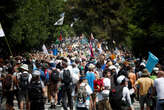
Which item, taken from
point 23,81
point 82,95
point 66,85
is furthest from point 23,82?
point 82,95

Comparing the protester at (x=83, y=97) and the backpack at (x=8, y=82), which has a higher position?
the backpack at (x=8, y=82)

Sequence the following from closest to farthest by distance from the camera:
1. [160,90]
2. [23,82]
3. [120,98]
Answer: [120,98] < [160,90] < [23,82]

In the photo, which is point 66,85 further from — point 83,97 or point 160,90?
point 160,90

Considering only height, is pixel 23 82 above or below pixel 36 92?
above

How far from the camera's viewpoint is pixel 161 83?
10.3 meters

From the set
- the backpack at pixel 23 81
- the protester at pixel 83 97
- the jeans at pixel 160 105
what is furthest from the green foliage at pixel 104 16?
the jeans at pixel 160 105

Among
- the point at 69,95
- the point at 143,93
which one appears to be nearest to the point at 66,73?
the point at 69,95

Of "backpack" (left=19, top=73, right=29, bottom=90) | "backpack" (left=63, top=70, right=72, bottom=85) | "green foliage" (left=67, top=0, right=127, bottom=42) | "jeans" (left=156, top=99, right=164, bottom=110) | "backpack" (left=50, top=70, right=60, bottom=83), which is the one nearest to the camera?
"jeans" (left=156, top=99, right=164, bottom=110)

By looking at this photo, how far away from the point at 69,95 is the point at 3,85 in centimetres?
216

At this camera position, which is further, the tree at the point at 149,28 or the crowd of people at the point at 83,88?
the tree at the point at 149,28

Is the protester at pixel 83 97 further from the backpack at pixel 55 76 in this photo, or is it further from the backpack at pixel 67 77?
the backpack at pixel 55 76

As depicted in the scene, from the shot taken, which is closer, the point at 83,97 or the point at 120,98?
the point at 120,98

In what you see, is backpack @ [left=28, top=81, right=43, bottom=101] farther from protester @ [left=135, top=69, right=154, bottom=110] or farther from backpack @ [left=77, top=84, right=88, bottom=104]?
protester @ [left=135, top=69, right=154, bottom=110]

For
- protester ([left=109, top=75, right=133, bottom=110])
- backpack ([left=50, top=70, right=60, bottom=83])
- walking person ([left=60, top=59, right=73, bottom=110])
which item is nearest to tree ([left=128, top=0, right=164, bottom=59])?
backpack ([left=50, top=70, right=60, bottom=83])
